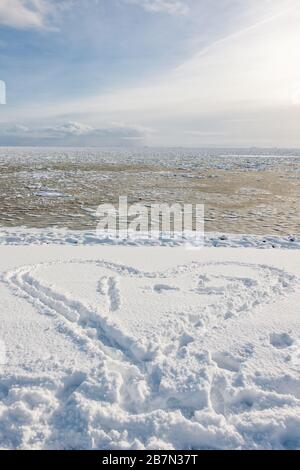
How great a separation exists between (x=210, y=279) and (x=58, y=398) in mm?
3615

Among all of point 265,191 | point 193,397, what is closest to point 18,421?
point 193,397

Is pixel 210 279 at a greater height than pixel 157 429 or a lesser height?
greater

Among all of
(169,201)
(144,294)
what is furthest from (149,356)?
(169,201)

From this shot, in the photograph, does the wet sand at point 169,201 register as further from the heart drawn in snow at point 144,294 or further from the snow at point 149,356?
the snow at point 149,356

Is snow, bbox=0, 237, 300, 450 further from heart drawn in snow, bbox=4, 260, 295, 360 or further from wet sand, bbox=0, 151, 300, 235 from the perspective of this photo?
wet sand, bbox=0, 151, 300, 235

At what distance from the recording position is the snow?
9.86ft

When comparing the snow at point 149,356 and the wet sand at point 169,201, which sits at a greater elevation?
the wet sand at point 169,201

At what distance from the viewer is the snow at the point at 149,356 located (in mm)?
3006

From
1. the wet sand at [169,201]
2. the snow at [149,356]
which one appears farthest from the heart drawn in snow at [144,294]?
the wet sand at [169,201]

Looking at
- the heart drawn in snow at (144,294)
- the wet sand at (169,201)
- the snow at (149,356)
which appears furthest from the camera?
the wet sand at (169,201)

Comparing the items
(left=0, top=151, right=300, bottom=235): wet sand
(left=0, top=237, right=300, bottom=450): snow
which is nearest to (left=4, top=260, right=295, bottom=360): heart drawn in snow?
(left=0, top=237, right=300, bottom=450): snow

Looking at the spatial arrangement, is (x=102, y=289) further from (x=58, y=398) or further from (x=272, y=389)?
(x=272, y=389)

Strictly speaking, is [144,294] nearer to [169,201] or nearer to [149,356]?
[149,356]
